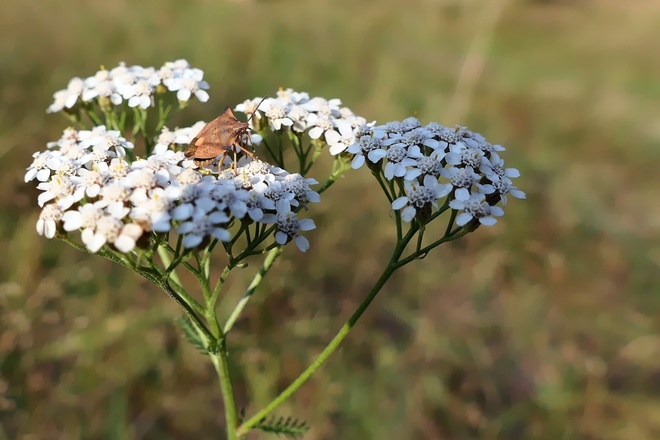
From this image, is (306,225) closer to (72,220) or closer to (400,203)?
(400,203)

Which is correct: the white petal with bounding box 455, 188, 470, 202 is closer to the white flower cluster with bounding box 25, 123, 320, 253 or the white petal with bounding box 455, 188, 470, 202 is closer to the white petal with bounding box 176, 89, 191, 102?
the white flower cluster with bounding box 25, 123, 320, 253

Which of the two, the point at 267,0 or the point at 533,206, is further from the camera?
the point at 267,0

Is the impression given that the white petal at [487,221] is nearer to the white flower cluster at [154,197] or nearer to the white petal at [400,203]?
the white petal at [400,203]

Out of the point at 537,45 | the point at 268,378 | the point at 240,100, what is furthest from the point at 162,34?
the point at 537,45

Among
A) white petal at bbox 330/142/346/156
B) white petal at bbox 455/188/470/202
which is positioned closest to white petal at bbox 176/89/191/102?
white petal at bbox 330/142/346/156

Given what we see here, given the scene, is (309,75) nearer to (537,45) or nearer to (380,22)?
(380,22)
